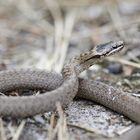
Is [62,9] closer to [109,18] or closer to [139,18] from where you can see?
[109,18]

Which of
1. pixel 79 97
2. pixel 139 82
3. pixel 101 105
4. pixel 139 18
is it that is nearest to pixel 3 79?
pixel 79 97

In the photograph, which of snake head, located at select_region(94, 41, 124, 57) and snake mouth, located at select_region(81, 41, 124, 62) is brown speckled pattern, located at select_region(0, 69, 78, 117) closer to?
snake mouth, located at select_region(81, 41, 124, 62)

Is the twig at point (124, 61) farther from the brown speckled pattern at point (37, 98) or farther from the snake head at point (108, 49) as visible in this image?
the brown speckled pattern at point (37, 98)

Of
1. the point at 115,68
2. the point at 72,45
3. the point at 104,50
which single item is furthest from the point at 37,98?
the point at 72,45

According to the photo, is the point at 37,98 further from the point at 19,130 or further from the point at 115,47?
the point at 115,47

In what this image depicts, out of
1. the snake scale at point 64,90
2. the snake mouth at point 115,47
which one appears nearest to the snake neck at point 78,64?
the snake scale at point 64,90
